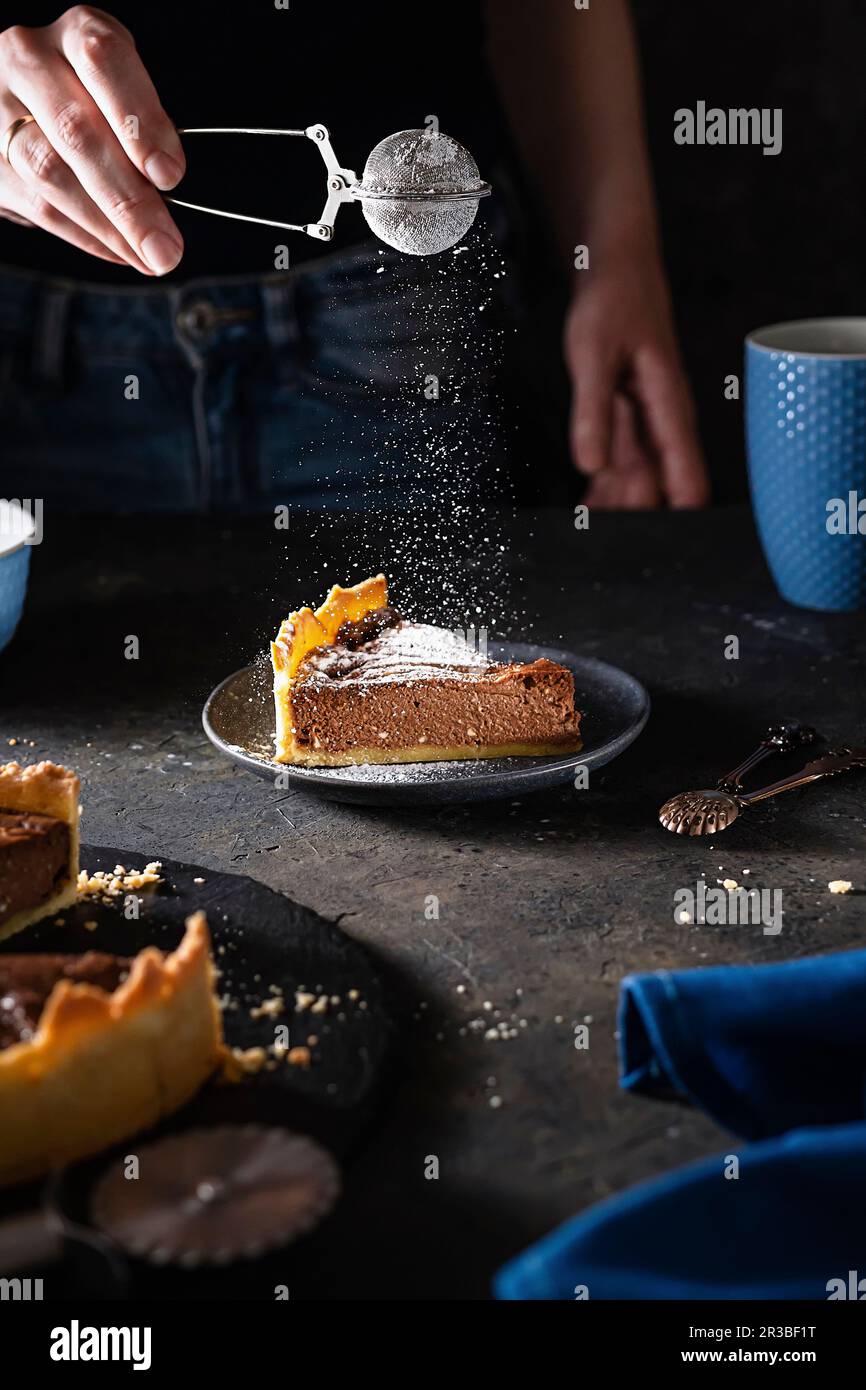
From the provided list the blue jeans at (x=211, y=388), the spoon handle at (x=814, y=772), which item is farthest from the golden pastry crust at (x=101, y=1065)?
the blue jeans at (x=211, y=388)

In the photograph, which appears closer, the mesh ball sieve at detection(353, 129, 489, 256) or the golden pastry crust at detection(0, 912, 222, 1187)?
the golden pastry crust at detection(0, 912, 222, 1187)

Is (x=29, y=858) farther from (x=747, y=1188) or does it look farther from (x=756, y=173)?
(x=756, y=173)

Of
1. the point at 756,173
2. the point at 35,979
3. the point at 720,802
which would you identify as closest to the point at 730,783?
the point at 720,802

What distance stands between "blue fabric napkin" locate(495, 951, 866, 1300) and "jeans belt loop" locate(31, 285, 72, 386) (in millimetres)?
2050

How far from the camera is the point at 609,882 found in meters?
1.74

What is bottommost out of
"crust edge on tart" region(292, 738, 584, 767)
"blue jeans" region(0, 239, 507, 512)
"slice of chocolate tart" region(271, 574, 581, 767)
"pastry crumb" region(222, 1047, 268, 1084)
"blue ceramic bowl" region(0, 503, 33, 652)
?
"pastry crumb" region(222, 1047, 268, 1084)

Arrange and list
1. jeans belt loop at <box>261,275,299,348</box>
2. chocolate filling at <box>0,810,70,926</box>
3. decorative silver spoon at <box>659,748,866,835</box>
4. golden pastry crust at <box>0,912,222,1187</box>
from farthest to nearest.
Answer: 1. jeans belt loop at <box>261,275,299,348</box>
2. decorative silver spoon at <box>659,748,866,835</box>
3. chocolate filling at <box>0,810,70,926</box>
4. golden pastry crust at <box>0,912,222,1187</box>

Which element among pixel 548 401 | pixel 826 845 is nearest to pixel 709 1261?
pixel 826 845

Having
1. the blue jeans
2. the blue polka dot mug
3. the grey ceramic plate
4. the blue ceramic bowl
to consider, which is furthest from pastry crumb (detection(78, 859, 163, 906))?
the blue polka dot mug

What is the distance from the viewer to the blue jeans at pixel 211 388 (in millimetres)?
2488

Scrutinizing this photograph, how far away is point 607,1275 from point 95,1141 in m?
0.44

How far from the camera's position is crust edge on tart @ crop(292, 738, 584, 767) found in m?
2.00

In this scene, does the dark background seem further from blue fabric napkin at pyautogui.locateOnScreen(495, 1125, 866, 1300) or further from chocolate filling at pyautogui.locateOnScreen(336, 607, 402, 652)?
blue fabric napkin at pyautogui.locateOnScreen(495, 1125, 866, 1300)

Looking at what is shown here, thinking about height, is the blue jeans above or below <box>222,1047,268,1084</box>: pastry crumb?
above
